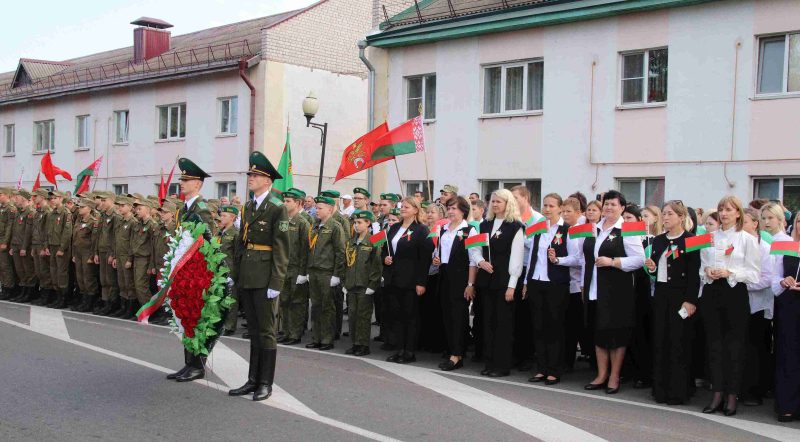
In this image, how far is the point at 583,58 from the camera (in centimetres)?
1966

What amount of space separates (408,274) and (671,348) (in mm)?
3483

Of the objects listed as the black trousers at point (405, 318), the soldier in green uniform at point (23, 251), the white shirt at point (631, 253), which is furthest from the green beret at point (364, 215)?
the soldier in green uniform at point (23, 251)

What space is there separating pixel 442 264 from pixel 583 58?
32.7 ft

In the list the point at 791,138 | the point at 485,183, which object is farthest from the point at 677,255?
Answer: the point at 485,183

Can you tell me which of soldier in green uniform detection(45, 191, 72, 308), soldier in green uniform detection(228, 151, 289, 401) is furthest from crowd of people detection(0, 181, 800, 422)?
soldier in green uniform detection(45, 191, 72, 308)

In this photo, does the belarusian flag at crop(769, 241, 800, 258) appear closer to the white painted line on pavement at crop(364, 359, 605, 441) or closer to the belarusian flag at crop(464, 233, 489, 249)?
the white painted line on pavement at crop(364, 359, 605, 441)

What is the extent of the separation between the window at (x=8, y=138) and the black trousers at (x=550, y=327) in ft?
122

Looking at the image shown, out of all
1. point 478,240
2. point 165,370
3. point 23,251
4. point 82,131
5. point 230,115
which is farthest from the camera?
point 82,131

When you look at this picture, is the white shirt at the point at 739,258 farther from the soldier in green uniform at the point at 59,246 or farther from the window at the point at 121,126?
the window at the point at 121,126

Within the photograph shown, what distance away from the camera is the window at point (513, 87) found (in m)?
20.9

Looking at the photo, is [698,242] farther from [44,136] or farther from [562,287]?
[44,136]

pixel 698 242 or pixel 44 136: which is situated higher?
pixel 44 136

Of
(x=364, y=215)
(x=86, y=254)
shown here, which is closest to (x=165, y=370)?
(x=364, y=215)

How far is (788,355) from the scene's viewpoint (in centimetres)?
831
